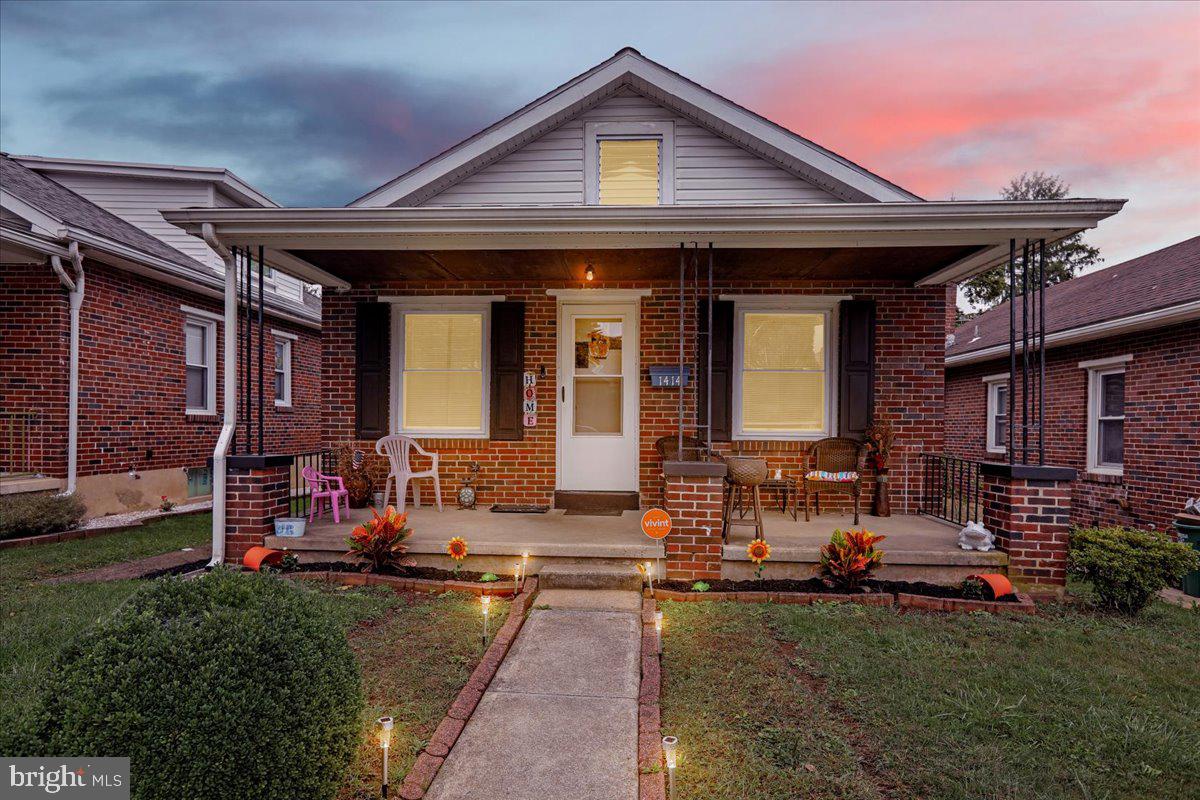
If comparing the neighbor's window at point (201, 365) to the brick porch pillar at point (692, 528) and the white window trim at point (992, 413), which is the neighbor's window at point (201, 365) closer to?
the brick porch pillar at point (692, 528)

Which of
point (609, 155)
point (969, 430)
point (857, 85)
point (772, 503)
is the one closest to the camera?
point (772, 503)

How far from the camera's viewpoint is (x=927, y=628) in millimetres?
3848

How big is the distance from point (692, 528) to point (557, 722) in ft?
7.28

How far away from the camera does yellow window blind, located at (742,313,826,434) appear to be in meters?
6.47

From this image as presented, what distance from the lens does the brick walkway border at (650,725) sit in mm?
2174

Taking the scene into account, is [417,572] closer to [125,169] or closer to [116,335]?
[116,335]

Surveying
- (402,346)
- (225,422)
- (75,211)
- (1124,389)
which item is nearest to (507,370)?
(402,346)

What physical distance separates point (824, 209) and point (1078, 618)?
366 cm

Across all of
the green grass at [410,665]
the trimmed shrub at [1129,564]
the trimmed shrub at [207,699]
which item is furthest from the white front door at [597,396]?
the trimmed shrub at [207,699]

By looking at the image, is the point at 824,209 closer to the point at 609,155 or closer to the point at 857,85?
the point at 609,155

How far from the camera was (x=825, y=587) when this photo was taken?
4.50 metres

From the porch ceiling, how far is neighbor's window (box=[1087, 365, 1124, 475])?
4.17 meters

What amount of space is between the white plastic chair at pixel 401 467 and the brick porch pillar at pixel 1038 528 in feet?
18.1

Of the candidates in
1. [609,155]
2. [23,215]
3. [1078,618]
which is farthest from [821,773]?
[23,215]
